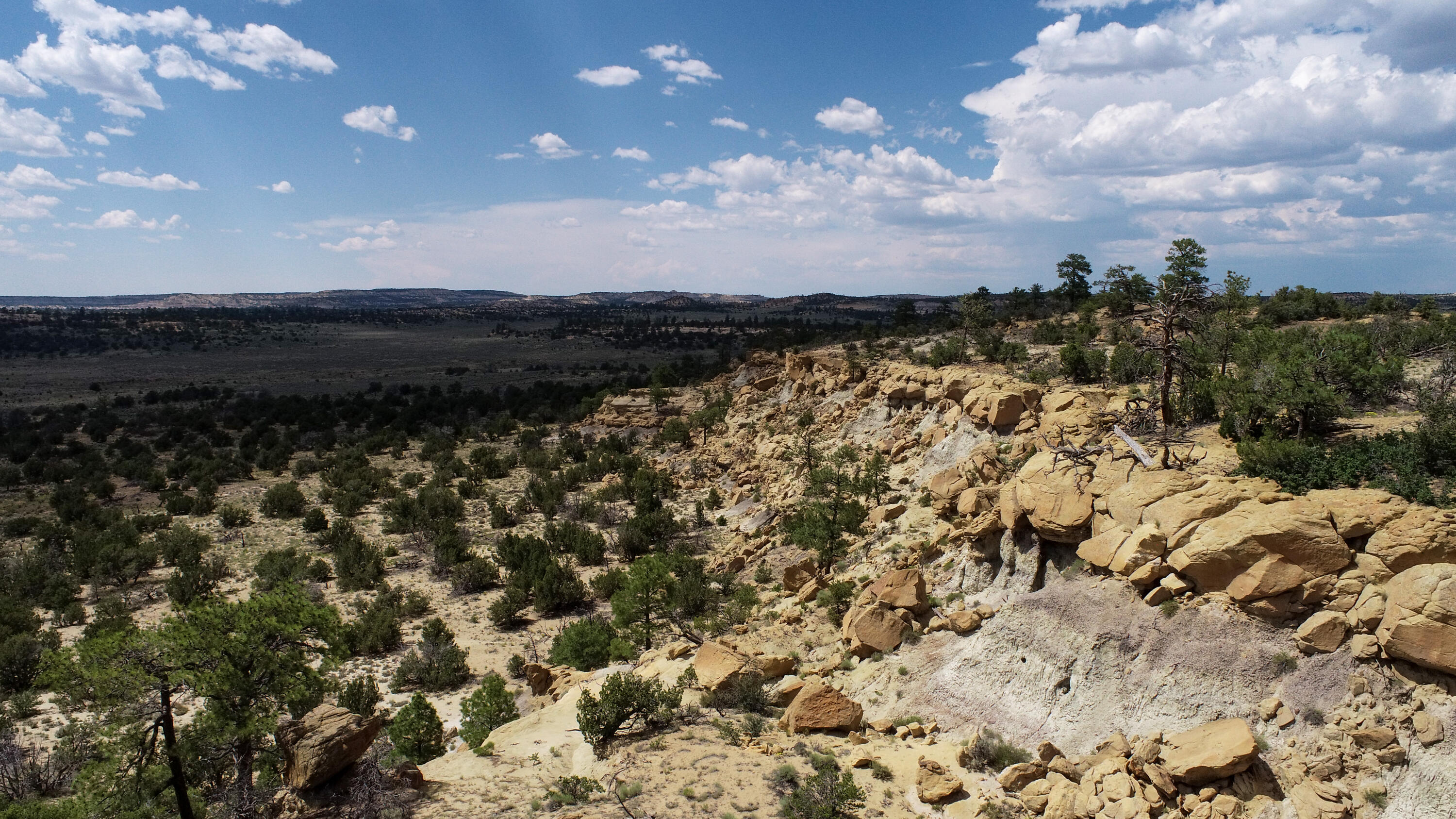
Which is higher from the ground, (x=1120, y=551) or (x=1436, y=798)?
(x=1120, y=551)

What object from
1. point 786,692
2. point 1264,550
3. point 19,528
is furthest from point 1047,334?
point 19,528

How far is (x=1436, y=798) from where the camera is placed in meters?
8.17

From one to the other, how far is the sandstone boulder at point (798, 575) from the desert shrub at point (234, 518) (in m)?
24.4

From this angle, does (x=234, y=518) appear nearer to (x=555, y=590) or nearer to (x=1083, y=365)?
(x=555, y=590)

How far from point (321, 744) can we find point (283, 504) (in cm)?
2393

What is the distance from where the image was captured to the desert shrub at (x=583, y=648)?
59.9 ft

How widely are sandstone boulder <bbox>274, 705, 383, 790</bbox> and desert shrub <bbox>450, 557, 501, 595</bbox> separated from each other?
11.5 m

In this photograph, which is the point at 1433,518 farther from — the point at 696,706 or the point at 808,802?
the point at 696,706

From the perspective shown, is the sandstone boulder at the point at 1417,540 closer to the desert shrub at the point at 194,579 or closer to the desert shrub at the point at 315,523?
the desert shrub at the point at 194,579

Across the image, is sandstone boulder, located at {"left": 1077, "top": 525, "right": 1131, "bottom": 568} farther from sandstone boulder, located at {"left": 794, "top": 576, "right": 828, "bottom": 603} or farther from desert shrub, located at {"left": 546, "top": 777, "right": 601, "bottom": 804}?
desert shrub, located at {"left": 546, "top": 777, "right": 601, "bottom": 804}

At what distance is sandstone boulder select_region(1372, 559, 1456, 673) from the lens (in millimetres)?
8516

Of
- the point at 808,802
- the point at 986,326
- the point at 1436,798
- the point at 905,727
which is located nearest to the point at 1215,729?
the point at 1436,798

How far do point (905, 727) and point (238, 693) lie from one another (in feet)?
35.2

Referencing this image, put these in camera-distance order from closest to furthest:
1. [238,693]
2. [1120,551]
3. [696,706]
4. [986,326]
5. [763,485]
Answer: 1. [238,693]
2. [1120,551]
3. [696,706]
4. [763,485]
5. [986,326]
